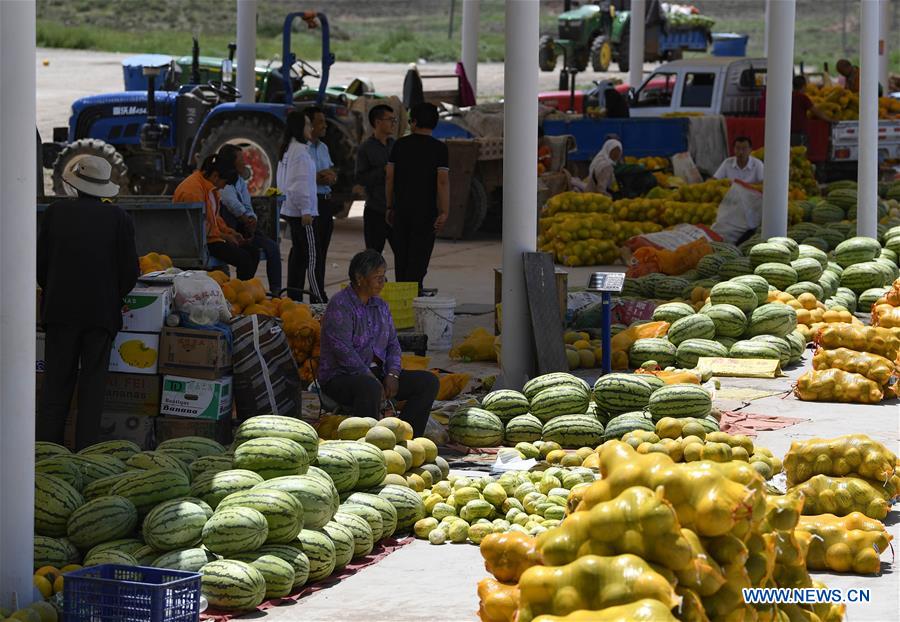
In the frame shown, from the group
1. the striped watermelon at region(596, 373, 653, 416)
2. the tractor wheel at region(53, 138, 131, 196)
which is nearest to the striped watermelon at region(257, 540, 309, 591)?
the striped watermelon at region(596, 373, 653, 416)

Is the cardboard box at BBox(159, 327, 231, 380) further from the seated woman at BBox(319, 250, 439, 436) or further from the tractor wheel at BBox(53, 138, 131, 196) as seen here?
the tractor wheel at BBox(53, 138, 131, 196)

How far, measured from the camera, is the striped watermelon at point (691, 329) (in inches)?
446

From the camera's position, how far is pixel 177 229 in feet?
36.1

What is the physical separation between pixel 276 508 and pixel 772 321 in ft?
21.1

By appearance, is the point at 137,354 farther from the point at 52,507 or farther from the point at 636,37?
the point at 636,37

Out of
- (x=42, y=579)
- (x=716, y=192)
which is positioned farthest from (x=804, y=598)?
(x=716, y=192)

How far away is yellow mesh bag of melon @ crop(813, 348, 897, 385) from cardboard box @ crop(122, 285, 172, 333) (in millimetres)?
4809

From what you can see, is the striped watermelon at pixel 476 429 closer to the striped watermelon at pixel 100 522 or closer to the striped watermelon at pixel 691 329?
the striped watermelon at pixel 691 329

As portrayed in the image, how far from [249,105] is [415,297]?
267 inches

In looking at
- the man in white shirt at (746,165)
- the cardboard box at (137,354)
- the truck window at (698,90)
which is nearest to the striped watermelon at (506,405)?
the cardboard box at (137,354)

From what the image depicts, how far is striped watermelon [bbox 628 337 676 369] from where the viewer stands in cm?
1102

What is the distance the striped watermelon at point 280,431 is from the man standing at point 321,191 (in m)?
5.58

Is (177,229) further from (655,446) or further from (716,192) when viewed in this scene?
(716,192)

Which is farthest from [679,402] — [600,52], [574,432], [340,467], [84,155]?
[600,52]
